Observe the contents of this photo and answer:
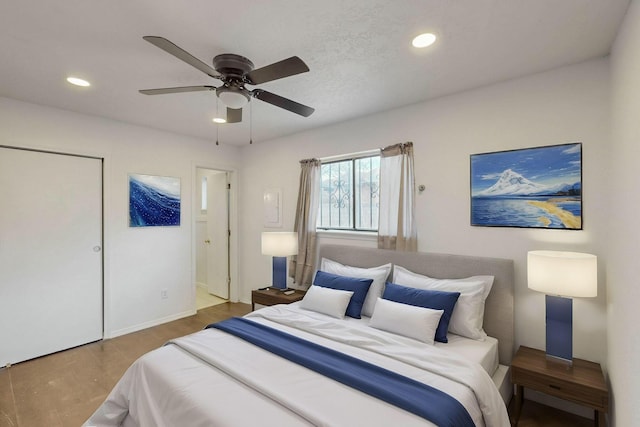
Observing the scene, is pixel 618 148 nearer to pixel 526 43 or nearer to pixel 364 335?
pixel 526 43

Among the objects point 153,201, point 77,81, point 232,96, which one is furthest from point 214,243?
point 232,96

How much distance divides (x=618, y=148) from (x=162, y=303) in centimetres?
485

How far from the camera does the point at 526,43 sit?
1945 millimetres

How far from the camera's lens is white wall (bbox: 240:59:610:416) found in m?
2.13

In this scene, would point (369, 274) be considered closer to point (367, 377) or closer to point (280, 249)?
point (280, 249)

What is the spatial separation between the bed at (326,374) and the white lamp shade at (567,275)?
1.37 ft

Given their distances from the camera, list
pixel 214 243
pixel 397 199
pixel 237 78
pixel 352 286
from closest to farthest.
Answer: pixel 237 78 < pixel 352 286 < pixel 397 199 < pixel 214 243

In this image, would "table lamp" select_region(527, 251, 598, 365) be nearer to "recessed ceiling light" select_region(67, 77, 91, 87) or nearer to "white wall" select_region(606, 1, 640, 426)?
"white wall" select_region(606, 1, 640, 426)

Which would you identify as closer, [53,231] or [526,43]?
[526,43]

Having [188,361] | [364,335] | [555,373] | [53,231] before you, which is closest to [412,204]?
[364,335]

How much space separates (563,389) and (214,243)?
4.91 m

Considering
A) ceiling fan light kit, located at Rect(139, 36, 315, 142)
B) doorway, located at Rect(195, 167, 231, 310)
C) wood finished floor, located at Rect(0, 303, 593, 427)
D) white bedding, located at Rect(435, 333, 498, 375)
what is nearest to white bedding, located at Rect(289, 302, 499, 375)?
white bedding, located at Rect(435, 333, 498, 375)

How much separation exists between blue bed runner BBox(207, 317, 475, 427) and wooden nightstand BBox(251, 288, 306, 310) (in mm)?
1174

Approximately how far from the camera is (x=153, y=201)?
3.92 metres
